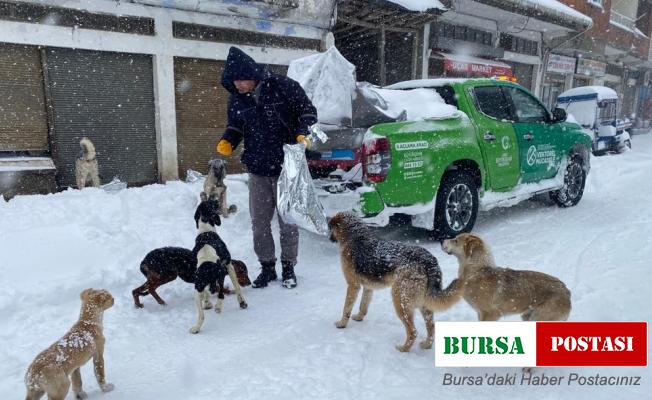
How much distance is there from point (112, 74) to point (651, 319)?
8.81 m

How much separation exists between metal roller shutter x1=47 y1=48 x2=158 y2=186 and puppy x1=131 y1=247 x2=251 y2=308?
211 inches

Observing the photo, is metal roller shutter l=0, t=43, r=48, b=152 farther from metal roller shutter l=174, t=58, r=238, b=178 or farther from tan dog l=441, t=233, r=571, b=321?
tan dog l=441, t=233, r=571, b=321

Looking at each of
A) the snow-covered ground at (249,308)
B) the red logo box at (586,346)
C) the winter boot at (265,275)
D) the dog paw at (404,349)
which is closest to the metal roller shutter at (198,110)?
the snow-covered ground at (249,308)

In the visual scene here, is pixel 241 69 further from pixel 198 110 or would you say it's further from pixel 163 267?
pixel 198 110

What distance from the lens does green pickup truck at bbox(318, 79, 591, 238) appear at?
184 inches

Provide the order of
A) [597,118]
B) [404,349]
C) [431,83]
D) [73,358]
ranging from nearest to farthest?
[73,358]
[404,349]
[431,83]
[597,118]

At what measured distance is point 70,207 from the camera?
17.7ft

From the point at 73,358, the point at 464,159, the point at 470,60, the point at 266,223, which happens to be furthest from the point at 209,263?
the point at 470,60

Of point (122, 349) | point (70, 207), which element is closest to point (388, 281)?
point (122, 349)

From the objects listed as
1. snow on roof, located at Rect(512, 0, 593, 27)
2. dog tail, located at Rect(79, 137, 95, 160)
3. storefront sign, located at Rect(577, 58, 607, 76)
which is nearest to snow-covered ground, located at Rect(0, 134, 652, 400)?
dog tail, located at Rect(79, 137, 95, 160)

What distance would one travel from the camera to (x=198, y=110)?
9531mm

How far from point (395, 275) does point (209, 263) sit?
4.74 ft

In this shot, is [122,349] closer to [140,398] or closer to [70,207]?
[140,398]

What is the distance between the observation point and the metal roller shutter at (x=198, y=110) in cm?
923
